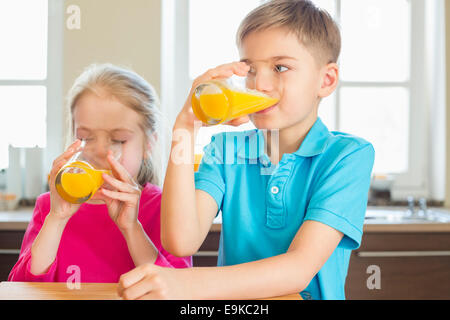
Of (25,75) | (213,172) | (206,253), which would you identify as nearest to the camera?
(213,172)

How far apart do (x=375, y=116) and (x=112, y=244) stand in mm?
1906

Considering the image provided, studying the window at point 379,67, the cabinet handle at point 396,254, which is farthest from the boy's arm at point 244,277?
the window at point 379,67

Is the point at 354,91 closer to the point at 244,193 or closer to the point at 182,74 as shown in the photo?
the point at 182,74

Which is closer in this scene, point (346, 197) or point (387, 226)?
point (346, 197)

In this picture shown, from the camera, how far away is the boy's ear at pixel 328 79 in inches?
35.5

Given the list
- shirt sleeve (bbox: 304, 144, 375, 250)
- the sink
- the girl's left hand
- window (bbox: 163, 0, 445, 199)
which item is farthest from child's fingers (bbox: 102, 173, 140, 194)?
window (bbox: 163, 0, 445, 199)

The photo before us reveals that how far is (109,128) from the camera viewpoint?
3.35ft

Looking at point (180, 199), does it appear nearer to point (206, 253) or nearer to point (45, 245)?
point (45, 245)

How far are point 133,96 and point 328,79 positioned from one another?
50 cm

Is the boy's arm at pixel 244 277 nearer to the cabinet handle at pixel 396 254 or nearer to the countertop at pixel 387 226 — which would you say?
the countertop at pixel 387 226

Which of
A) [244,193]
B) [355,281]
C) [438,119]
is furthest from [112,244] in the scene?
[438,119]

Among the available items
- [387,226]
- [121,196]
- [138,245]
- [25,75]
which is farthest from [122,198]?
[25,75]

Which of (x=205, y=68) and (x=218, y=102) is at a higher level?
(x=205, y=68)
